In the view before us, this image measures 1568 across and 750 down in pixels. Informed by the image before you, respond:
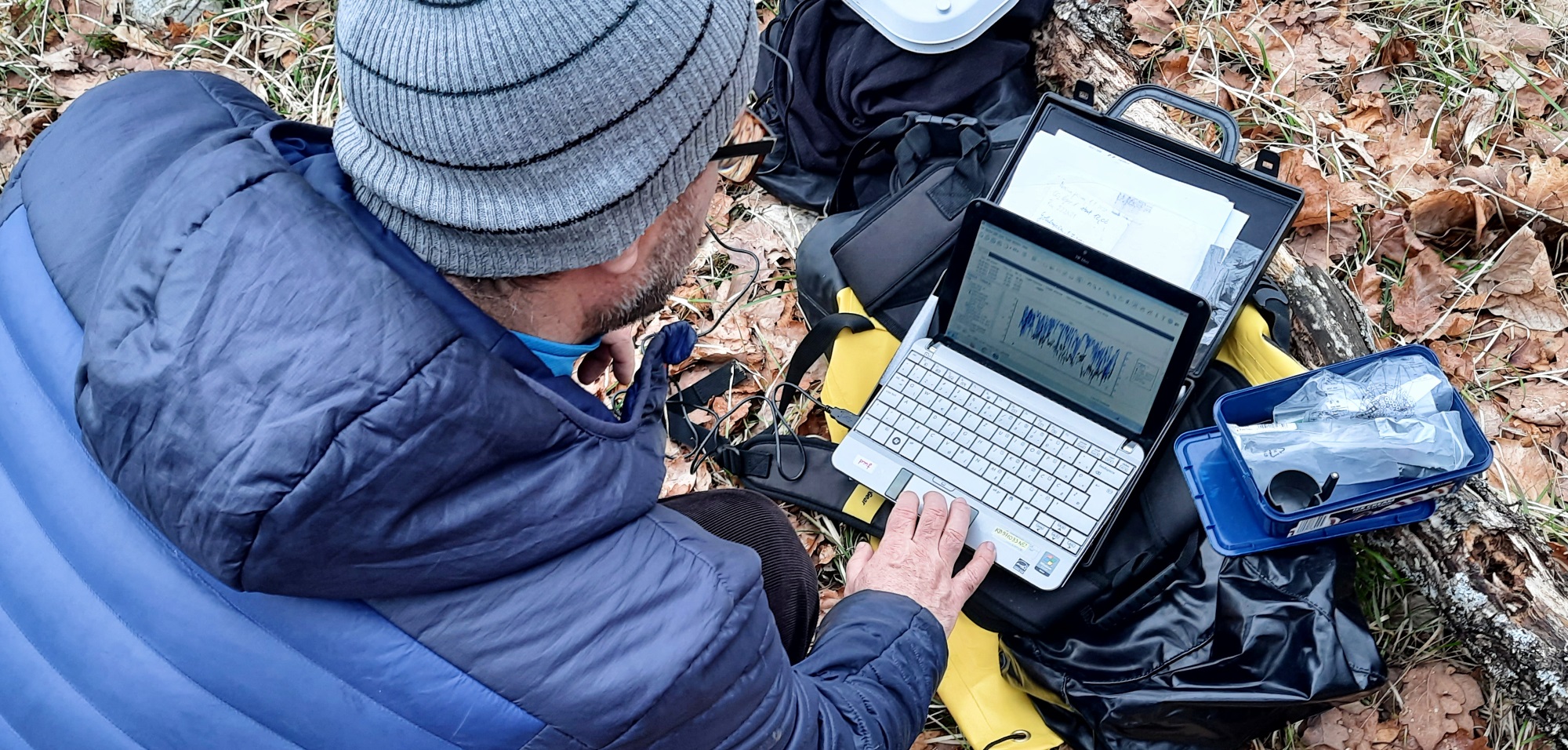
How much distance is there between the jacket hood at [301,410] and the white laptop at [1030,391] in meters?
1.26

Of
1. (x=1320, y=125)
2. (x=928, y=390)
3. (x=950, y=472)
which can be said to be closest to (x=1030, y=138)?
(x=928, y=390)

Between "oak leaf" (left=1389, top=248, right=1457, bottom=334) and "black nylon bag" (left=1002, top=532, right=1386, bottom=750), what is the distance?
40.8 inches

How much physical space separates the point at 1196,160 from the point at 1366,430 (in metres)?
0.77

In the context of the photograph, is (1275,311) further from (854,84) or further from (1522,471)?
(854,84)

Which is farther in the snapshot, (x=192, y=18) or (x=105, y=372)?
(x=192, y=18)

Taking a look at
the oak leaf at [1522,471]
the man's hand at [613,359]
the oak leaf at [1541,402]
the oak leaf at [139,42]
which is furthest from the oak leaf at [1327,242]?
the oak leaf at [139,42]

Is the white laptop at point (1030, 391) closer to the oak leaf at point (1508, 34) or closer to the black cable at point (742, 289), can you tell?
the black cable at point (742, 289)

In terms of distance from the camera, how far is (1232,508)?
6.94 feet

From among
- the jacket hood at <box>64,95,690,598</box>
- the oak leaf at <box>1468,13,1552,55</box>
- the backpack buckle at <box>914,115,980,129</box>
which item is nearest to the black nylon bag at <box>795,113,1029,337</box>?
the backpack buckle at <box>914,115,980,129</box>

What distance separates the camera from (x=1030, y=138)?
8.36ft

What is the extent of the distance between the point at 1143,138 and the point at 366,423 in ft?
6.56

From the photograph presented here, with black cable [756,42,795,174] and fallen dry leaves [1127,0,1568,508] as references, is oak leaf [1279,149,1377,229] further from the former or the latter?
black cable [756,42,795,174]

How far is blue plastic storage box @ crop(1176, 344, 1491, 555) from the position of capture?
1.90 m

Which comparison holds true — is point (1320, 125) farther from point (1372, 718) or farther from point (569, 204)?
point (569, 204)
